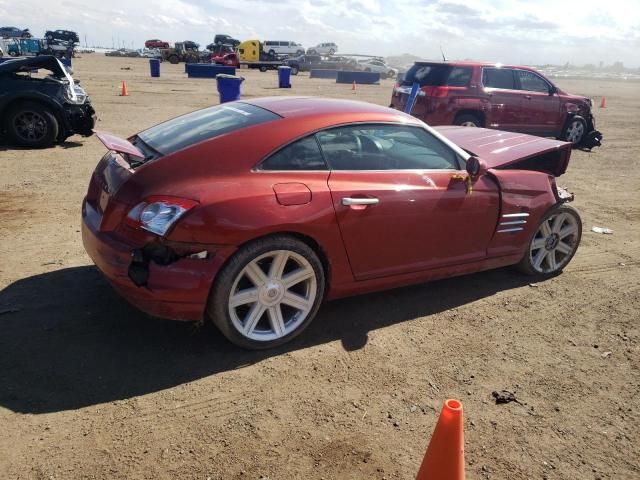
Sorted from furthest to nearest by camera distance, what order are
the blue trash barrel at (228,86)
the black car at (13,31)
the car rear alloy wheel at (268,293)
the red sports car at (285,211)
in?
the black car at (13,31) < the blue trash barrel at (228,86) < the car rear alloy wheel at (268,293) < the red sports car at (285,211)

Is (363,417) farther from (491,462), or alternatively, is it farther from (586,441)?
(586,441)

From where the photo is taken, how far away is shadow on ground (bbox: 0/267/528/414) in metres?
2.98

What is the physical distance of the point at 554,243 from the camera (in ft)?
16.1

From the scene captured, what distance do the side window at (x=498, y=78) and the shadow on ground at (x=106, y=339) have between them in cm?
777

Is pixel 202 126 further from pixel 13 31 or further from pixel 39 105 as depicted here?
pixel 13 31

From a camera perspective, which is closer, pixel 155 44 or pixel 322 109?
pixel 322 109

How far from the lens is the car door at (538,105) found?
37.5ft

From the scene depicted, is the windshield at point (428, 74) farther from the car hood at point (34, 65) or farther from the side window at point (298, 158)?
the side window at point (298, 158)

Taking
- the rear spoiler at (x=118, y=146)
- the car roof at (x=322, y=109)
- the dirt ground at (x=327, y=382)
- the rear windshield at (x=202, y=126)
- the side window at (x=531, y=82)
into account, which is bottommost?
the dirt ground at (x=327, y=382)

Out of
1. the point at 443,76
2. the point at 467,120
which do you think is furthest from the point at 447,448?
the point at 443,76

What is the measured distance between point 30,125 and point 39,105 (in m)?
0.37

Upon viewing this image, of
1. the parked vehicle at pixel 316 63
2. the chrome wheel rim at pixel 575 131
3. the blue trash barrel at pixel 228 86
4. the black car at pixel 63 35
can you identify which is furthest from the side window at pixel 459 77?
the black car at pixel 63 35

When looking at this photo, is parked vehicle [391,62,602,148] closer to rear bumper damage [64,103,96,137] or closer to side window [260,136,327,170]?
rear bumper damage [64,103,96,137]

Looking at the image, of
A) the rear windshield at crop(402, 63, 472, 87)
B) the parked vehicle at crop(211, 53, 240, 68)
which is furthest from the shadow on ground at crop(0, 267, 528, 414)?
the parked vehicle at crop(211, 53, 240, 68)
